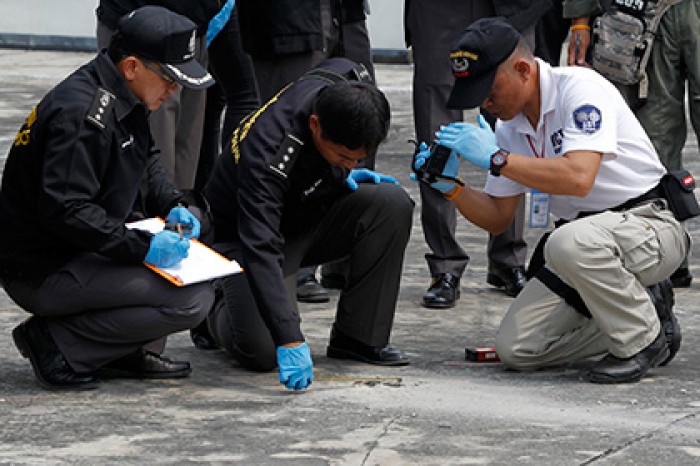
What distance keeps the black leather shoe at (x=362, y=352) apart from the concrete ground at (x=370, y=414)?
4cm

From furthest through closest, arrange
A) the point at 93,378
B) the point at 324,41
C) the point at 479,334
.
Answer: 1. the point at 324,41
2. the point at 479,334
3. the point at 93,378

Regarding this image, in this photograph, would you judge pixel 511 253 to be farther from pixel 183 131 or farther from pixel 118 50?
pixel 118 50

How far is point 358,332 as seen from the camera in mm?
4457

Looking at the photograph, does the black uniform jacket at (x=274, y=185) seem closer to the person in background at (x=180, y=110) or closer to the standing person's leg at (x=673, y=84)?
the person in background at (x=180, y=110)

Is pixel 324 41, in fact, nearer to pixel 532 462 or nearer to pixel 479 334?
pixel 479 334

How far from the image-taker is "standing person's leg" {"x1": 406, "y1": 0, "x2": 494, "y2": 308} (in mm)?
5367

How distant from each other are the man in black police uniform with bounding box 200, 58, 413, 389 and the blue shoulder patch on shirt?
1.93 ft

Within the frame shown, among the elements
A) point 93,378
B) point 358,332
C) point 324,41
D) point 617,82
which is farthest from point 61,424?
point 617,82

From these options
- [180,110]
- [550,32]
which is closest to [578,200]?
[180,110]

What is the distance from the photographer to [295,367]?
397 centimetres

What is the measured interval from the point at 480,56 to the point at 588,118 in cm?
37

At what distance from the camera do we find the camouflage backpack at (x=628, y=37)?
545 centimetres

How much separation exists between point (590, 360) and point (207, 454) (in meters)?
1.53

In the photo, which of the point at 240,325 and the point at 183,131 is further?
the point at 183,131
